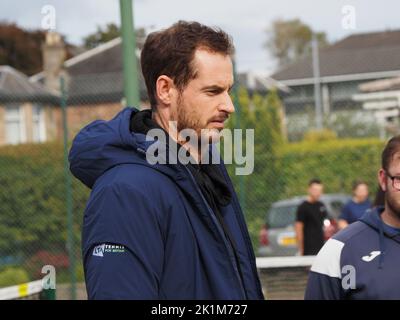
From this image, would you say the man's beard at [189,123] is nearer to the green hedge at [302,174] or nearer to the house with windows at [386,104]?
the green hedge at [302,174]

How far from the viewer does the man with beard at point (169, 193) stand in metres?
2.50

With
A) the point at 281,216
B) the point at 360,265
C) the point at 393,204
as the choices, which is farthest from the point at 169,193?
the point at 281,216

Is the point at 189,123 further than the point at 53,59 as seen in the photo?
No

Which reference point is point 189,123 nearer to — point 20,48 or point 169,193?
point 169,193

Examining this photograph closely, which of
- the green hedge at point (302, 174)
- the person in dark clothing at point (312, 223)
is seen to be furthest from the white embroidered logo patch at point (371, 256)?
the green hedge at point (302, 174)

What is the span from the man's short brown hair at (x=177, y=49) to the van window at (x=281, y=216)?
11.6 metres

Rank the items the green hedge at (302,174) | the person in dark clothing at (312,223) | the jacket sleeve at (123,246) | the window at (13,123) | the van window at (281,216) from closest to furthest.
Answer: the jacket sleeve at (123,246)
the person in dark clothing at (312,223)
the green hedge at (302,174)
the van window at (281,216)
the window at (13,123)

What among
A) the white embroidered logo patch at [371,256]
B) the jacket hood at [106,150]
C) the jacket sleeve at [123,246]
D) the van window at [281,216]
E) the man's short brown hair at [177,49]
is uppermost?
the man's short brown hair at [177,49]

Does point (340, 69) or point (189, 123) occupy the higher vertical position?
point (340, 69)

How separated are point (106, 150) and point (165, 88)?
27 centimetres

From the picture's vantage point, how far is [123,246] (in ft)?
8.15

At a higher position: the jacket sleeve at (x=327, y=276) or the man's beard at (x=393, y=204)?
the man's beard at (x=393, y=204)

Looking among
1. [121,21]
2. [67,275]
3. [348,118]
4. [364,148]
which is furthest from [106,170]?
[348,118]
